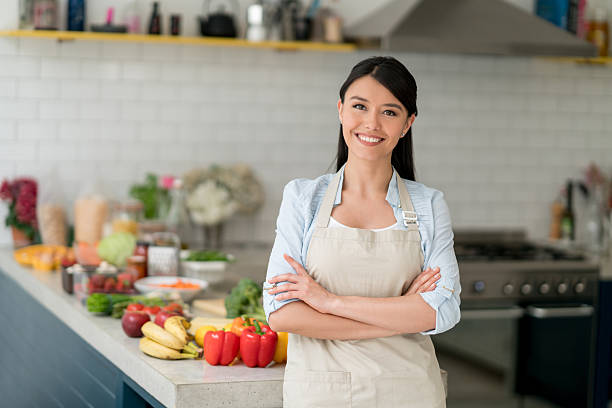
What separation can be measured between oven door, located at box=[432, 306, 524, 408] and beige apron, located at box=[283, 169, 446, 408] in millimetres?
2344

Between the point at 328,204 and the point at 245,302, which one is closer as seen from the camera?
the point at 328,204

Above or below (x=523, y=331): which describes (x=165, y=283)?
above

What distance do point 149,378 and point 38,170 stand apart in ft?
8.66

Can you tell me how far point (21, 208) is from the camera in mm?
4617

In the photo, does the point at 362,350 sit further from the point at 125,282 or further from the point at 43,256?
the point at 43,256

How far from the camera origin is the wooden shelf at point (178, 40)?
457cm

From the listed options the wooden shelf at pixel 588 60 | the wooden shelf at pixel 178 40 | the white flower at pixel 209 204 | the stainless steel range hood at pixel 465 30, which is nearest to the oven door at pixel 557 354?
the stainless steel range hood at pixel 465 30

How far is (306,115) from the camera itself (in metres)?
5.18

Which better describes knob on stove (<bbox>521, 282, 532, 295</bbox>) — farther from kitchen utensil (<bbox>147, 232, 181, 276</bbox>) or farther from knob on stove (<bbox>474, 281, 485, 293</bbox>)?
kitchen utensil (<bbox>147, 232, 181, 276</bbox>)

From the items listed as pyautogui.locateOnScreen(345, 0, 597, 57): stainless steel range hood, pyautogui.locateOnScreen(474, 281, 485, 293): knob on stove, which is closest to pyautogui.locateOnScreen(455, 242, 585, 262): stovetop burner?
pyautogui.locateOnScreen(474, 281, 485, 293): knob on stove

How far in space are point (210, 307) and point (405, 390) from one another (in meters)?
1.21

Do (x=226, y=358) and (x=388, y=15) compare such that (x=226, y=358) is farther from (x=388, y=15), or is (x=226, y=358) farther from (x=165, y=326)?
(x=388, y=15)

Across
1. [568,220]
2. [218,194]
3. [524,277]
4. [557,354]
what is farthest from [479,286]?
[218,194]

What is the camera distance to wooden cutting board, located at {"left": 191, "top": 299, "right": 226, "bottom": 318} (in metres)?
3.20
